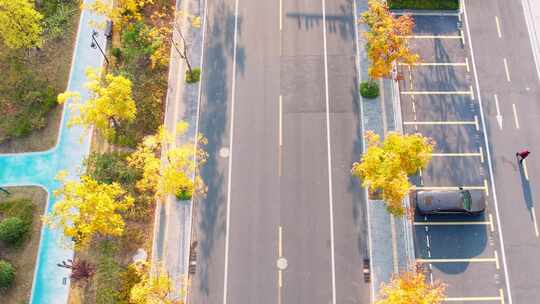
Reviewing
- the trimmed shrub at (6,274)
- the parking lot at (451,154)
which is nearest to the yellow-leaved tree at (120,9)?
the trimmed shrub at (6,274)

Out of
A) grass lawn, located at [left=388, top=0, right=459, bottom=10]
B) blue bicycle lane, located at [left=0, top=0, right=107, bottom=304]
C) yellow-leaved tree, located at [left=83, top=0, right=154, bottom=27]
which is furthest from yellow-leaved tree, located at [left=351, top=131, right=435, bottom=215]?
yellow-leaved tree, located at [left=83, top=0, right=154, bottom=27]

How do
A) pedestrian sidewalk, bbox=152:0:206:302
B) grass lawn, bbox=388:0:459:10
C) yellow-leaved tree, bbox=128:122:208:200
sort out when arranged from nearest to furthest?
1. yellow-leaved tree, bbox=128:122:208:200
2. pedestrian sidewalk, bbox=152:0:206:302
3. grass lawn, bbox=388:0:459:10

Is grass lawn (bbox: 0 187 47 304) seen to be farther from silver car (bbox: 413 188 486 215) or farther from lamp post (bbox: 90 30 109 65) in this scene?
silver car (bbox: 413 188 486 215)

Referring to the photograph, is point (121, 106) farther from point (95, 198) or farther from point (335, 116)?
point (335, 116)

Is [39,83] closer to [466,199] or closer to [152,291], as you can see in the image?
[152,291]

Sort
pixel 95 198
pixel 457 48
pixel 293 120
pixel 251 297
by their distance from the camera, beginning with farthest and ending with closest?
pixel 457 48
pixel 293 120
pixel 251 297
pixel 95 198

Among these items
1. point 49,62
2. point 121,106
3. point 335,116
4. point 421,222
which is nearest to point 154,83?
point 121,106
